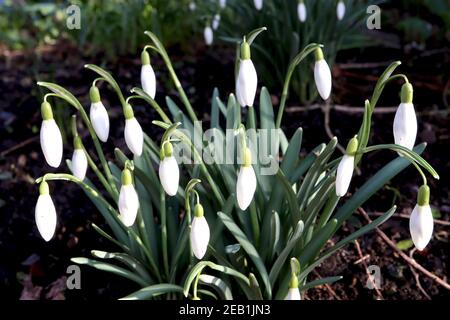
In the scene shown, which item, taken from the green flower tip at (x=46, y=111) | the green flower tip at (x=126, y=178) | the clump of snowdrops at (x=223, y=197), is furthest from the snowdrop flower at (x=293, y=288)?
the green flower tip at (x=46, y=111)

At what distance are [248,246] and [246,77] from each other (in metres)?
0.46

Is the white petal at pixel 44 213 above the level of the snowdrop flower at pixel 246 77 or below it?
below

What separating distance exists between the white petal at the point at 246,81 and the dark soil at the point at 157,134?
2.63 ft

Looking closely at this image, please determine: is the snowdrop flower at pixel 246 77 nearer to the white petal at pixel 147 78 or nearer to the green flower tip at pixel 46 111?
A: the white petal at pixel 147 78

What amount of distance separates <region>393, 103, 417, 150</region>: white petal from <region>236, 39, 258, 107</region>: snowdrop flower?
35cm

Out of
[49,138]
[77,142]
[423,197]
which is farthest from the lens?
[77,142]

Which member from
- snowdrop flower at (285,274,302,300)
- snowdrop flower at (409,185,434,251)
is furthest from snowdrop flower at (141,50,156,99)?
snowdrop flower at (409,185,434,251)

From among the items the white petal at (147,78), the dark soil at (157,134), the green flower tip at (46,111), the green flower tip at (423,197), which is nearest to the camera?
the green flower tip at (423,197)

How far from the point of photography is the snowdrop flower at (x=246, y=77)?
4.92 ft

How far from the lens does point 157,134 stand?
2865 mm

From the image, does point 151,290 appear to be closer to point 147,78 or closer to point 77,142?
point 77,142

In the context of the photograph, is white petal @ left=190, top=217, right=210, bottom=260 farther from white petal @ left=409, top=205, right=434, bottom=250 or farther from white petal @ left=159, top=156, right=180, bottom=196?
white petal @ left=409, top=205, right=434, bottom=250

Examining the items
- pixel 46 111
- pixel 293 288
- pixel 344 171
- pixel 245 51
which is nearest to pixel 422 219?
pixel 344 171

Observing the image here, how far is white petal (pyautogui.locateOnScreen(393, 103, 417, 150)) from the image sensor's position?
1419 millimetres
